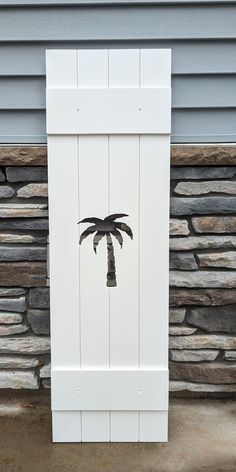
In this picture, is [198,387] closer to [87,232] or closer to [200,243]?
[200,243]

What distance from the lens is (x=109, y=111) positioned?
1975 millimetres

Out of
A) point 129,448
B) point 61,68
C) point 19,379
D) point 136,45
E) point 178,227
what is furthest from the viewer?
point 19,379

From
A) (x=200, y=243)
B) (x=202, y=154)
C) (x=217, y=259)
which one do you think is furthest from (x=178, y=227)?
(x=202, y=154)

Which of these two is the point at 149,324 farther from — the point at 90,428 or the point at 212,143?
the point at 212,143

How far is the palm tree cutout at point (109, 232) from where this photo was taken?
2.04m

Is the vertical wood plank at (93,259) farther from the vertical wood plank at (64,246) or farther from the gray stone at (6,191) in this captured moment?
the gray stone at (6,191)

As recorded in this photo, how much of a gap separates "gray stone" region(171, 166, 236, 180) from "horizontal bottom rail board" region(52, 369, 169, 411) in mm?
858

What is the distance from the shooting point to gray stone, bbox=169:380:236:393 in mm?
2438

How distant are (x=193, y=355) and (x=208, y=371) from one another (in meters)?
0.11

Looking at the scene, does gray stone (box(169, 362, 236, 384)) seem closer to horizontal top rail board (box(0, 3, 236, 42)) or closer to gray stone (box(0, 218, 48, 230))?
gray stone (box(0, 218, 48, 230))

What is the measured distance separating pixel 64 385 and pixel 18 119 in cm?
117

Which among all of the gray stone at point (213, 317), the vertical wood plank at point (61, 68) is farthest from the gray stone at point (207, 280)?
the vertical wood plank at point (61, 68)

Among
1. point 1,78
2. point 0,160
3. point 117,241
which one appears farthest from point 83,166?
point 1,78

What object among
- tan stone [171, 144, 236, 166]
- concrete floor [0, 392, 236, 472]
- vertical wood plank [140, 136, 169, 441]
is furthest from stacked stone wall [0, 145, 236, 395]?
vertical wood plank [140, 136, 169, 441]
